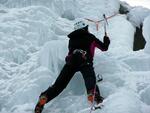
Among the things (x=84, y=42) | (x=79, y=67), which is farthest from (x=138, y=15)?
(x=79, y=67)

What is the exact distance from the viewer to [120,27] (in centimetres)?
1158

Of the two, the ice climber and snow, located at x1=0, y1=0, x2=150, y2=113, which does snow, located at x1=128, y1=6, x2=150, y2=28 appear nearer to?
snow, located at x1=0, y1=0, x2=150, y2=113

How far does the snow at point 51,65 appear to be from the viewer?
633 centimetres

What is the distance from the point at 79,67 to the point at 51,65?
1060 mm

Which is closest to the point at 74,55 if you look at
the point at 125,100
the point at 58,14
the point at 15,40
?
the point at 125,100

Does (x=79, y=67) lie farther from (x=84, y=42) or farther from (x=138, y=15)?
(x=138, y=15)

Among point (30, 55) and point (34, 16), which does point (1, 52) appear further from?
point (34, 16)

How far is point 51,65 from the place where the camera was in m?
7.34

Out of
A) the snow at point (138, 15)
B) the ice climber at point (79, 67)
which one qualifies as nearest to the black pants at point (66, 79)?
the ice climber at point (79, 67)

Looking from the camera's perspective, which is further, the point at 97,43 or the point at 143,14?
the point at 143,14

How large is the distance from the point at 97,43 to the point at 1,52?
263 cm

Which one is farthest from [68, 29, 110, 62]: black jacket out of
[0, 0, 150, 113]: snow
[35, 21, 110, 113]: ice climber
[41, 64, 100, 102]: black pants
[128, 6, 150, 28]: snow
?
[128, 6, 150, 28]: snow

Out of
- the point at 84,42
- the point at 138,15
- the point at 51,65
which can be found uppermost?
the point at 84,42

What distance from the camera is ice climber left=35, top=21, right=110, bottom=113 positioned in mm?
6016
